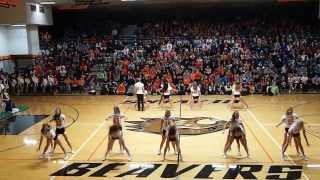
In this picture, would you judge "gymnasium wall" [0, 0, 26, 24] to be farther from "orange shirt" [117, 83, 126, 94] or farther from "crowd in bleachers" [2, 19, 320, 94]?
"orange shirt" [117, 83, 126, 94]

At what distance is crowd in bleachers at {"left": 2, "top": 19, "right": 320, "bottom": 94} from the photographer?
97.4 ft

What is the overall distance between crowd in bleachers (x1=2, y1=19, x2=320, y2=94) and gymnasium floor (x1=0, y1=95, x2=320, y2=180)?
4.22 m

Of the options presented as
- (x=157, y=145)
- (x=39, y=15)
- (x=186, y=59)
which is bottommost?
(x=157, y=145)

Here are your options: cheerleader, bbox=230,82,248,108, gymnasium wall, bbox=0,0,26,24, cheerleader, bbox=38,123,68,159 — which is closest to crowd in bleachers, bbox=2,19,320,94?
gymnasium wall, bbox=0,0,26,24

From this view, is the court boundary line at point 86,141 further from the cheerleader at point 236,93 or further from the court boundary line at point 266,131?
the cheerleader at point 236,93

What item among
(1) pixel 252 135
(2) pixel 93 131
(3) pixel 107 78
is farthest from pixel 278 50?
(2) pixel 93 131

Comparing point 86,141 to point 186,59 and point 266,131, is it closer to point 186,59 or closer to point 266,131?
point 266,131

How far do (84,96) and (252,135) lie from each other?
14.4 meters

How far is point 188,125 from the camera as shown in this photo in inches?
789

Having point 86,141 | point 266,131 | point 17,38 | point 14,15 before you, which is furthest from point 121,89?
point 266,131

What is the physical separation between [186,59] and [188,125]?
12.4m

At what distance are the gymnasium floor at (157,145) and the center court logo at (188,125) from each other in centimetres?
37

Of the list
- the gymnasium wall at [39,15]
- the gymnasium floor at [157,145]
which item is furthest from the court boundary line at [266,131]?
the gymnasium wall at [39,15]

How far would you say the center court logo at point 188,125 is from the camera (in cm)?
1905
